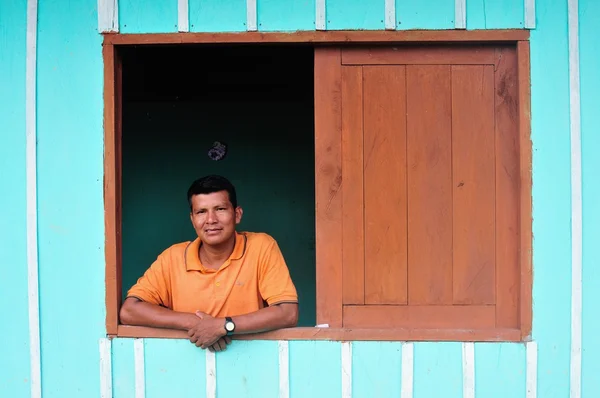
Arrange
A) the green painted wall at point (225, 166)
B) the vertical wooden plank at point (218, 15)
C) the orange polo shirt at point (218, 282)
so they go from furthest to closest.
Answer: the green painted wall at point (225, 166) < the orange polo shirt at point (218, 282) < the vertical wooden plank at point (218, 15)

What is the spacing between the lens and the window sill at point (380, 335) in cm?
337

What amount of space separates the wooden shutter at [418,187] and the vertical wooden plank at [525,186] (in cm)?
8

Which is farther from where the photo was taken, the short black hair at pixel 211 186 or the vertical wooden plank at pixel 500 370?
the short black hair at pixel 211 186

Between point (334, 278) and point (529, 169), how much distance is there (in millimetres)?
1086

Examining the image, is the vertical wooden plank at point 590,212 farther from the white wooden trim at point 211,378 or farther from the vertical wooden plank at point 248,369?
the white wooden trim at point 211,378

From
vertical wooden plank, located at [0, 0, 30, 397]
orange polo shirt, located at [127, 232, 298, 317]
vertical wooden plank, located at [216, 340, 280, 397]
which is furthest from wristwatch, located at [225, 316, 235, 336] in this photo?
vertical wooden plank, located at [0, 0, 30, 397]

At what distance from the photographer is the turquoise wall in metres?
3.35

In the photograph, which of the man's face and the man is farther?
the man's face

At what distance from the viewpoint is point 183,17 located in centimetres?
342

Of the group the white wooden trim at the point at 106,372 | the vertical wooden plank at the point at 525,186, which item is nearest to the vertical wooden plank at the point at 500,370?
the vertical wooden plank at the point at 525,186

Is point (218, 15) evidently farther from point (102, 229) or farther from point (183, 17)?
point (102, 229)

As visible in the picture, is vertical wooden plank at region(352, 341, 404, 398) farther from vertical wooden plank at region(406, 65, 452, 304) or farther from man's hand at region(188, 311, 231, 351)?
man's hand at region(188, 311, 231, 351)

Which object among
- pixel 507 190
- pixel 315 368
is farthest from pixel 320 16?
pixel 315 368

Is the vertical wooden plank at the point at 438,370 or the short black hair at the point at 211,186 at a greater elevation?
the short black hair at the point at 211,186
